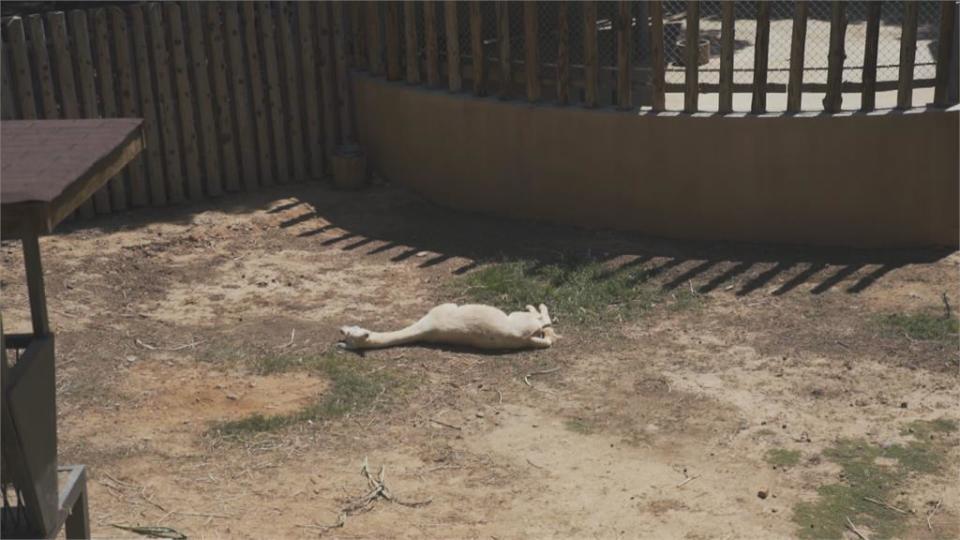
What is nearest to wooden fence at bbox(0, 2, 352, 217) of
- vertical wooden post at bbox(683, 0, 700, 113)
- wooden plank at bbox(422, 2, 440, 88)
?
wooden plank at bbox(422, 2, 440, 88)

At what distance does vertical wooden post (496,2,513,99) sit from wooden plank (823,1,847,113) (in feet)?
7.67

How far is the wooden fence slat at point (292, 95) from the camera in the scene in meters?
11.0

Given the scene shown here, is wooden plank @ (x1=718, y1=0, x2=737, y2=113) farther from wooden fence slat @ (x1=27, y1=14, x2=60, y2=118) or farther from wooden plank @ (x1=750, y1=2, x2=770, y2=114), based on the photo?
wooden fence slat @ (x1=27, y1=14, x2=60, y2=118)

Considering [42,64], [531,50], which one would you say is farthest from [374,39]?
[42,64]

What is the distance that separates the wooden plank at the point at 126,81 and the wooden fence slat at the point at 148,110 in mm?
56

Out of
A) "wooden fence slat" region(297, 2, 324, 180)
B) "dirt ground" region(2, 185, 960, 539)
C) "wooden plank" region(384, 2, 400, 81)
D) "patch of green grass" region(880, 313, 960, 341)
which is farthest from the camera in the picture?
"wooden fence slat" region(297, 2, 324, 180)

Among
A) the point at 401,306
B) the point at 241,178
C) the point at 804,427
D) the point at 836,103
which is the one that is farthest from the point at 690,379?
the point at 241,178

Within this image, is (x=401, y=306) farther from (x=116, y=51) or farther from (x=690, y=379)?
(x=116, y=51)

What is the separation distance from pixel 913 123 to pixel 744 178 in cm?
118

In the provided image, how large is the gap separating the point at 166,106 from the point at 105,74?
530 mm

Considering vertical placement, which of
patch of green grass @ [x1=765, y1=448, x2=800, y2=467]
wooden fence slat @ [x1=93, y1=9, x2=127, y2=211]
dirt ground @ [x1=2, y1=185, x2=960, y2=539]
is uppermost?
wooden fence slat @ [x1=93, y1=9, x2=127, y2=211]

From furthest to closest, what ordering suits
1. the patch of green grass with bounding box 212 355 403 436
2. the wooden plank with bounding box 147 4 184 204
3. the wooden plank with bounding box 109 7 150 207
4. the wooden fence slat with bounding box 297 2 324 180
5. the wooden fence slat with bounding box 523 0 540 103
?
the wooden fence slat with bounding box 297 2 324 180 → the wooden plank with bounding box 147 4 184 204 → the wooden plank with bounding box 109 7 150 207 → the wooden fence slat with bounding box 523 0 540 103 → the patch of green grass with bounding box 212 355 403 436

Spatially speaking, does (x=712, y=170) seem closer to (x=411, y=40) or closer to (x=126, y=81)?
(x=411, y=40)

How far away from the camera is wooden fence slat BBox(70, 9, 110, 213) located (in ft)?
33.7
